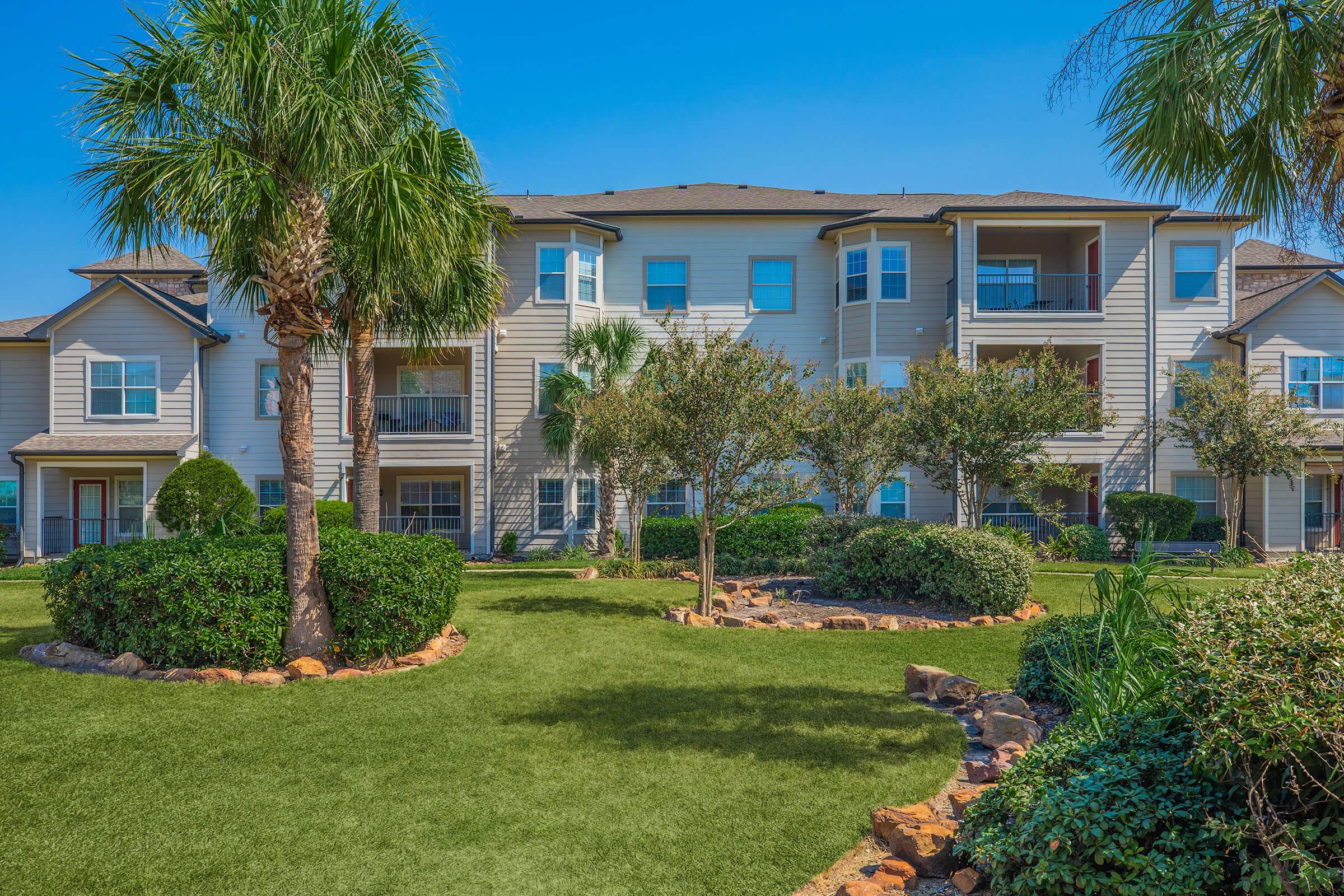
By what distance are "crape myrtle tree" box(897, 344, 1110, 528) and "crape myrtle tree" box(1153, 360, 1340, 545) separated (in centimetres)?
611

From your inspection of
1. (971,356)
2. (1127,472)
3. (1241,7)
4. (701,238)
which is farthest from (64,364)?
(1127,472)

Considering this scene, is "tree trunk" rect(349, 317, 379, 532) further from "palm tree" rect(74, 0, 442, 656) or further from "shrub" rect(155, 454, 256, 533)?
"shrub" rect(155, 454, 256, 533)

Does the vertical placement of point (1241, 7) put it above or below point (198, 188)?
above

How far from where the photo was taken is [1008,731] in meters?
5.74

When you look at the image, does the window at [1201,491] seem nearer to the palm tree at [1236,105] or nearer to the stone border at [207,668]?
the palm tree at [1236,105]

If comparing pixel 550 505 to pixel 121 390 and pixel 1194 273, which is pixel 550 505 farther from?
pixel 1194 273

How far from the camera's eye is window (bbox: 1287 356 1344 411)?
20469 mm

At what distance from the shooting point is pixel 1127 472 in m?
20.2

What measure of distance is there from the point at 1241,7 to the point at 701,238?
16949 millimetres

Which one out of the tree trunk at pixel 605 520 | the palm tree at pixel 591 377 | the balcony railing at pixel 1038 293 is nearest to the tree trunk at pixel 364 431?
the palm tree at pixel 591 377

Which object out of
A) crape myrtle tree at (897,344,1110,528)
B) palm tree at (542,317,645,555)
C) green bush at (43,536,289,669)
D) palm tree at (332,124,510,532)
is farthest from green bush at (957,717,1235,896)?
palm tree at (542,317,645,555)

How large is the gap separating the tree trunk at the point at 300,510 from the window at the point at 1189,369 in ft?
67.2

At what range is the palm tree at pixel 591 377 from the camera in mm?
19562

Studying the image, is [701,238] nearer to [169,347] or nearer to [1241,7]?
[169,347]
